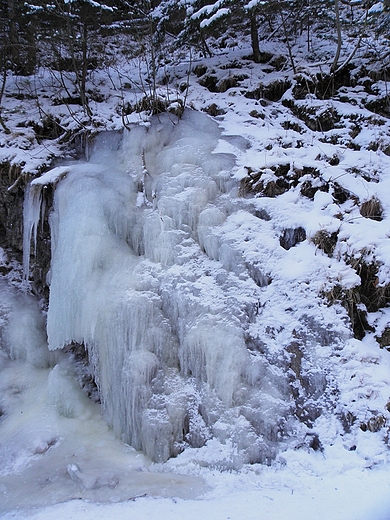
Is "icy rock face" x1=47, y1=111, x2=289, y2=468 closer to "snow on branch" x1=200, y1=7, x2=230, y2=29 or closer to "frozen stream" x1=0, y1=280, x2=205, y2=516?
"frozen stream" x1=0, y1=280, x2=205, y2=516

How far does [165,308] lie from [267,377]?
1.36 metres

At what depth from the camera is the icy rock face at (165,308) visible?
12.5ft

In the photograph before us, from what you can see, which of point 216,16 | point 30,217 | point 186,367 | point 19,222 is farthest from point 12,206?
point 216,16

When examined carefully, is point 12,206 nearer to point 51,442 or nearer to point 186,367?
point 51,442

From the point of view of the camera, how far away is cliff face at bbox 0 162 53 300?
5781 millimetres

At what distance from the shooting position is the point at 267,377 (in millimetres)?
3789

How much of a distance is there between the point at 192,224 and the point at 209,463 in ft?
9.02

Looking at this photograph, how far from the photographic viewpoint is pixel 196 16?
698cm

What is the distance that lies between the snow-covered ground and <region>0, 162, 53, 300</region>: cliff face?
25 cm

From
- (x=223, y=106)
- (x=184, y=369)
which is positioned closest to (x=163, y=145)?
(x=223, y=106)

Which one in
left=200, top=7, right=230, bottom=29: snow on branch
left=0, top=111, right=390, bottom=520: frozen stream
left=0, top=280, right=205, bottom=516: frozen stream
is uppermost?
left=200, top=7, right=230, bottom=29: snow on branch

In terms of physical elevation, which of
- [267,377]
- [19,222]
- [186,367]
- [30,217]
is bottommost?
[186,367]

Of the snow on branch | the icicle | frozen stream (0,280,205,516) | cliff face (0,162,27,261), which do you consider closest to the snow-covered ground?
frozen stream (0,280,205,516)

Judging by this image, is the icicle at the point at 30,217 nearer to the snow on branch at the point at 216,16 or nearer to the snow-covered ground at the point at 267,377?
the snow-covered ground at the point at 267,377
